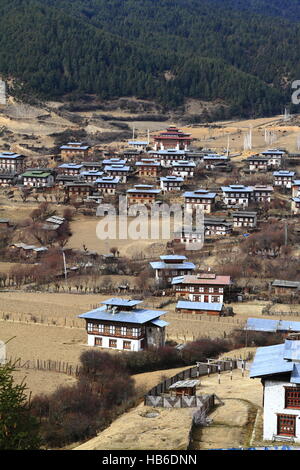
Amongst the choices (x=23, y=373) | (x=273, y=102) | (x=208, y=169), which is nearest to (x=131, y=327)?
(x=23, y=373)

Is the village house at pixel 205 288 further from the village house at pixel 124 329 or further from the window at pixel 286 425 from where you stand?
the window at pixel 286 425

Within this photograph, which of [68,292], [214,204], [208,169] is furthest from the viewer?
[208,169]

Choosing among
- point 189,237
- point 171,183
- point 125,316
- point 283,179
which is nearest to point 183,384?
point 125,316

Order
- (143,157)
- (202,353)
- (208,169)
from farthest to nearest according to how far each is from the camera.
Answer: (143,157), (208,169), (202,353)

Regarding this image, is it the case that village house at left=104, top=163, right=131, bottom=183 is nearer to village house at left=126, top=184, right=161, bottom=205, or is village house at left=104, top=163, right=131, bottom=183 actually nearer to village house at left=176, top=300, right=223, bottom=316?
village house at left=126, top=184, right=161, bottom=205

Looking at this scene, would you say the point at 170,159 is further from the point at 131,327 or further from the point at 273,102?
the point at 273,102

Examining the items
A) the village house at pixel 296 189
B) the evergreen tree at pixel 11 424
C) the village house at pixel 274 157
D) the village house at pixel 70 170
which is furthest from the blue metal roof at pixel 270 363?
the village house at pixel 274 157
